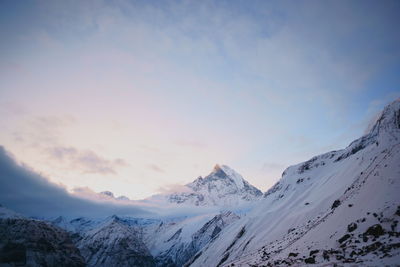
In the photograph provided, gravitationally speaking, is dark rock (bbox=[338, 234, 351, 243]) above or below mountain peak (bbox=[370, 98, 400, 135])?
below

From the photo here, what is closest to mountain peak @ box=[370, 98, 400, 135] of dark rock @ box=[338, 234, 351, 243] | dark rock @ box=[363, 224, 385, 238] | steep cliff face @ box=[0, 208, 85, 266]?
dark rock @ box=[338, 234, 351, 243]

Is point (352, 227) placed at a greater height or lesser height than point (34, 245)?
lesser

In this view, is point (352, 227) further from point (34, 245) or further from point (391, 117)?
point (34, 245)

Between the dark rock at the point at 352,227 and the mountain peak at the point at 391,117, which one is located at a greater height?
the mountain peak at the point at 391,117

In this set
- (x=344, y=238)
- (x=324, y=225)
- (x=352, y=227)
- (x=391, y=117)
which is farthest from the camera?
(x=391, y=117)

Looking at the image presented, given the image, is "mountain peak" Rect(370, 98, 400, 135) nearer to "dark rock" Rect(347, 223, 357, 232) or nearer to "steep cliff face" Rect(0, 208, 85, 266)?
"dark rock" Rect(347, 223, 357, 232)

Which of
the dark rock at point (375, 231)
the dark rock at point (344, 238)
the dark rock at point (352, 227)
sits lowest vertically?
the dark rock at point (344, 238)

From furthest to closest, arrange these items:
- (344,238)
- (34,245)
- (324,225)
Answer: (34,245), (324,225), (344,238)

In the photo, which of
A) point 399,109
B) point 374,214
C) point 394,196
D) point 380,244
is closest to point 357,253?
point 380,244

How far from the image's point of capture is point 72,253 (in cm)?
11081

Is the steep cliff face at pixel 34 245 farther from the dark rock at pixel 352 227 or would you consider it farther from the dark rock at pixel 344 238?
the dark rock at pixel 352 227

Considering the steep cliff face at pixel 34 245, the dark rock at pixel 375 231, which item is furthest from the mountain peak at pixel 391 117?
the steep cliff face at pixel 34 245

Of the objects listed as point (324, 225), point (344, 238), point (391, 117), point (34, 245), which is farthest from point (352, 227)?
point (34, 245)

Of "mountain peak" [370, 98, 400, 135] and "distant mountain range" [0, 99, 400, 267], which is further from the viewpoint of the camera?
"mountain peak" [370, 98, 400, 135]
